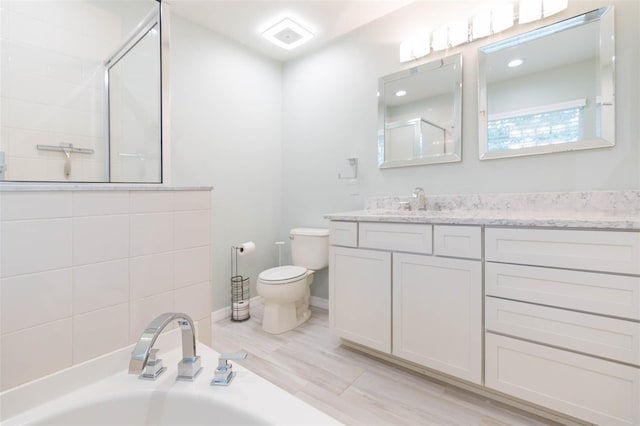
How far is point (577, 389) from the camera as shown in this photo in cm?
114

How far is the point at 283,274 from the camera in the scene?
2.15 metres

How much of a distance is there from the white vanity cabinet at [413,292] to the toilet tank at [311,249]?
19.2 inches

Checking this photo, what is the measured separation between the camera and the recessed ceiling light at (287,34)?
2.28 metres

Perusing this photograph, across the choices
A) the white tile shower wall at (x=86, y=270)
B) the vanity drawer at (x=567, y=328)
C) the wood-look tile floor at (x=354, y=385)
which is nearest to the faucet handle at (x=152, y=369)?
the white tile shower wall at (x=86, y=270)

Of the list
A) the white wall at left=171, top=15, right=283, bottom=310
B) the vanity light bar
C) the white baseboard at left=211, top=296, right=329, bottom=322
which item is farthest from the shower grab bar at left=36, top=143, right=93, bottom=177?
the vanity light bar

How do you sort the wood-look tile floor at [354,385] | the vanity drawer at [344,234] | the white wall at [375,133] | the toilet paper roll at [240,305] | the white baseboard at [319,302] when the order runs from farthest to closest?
the white baseboard at [319,302]
the toilet paper roll at [240,305]
the vanity drawer at [344,234]
the white wall at [375,133]
the wood-look tile floor at [354,385]

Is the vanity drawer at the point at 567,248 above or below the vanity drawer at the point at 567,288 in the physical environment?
above

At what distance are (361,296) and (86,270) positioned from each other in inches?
53.5

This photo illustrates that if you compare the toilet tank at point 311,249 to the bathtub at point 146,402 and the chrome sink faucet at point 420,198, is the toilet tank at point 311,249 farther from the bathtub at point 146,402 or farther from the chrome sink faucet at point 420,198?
the bathtub at point 146,402

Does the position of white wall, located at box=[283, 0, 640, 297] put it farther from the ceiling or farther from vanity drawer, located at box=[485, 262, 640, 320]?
vanity drawer, located at box=[485, 262, 640, 320]

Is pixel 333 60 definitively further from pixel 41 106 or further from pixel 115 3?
pixel 41 106

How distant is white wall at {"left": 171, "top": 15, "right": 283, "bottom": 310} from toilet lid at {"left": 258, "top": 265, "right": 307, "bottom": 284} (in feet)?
1.62

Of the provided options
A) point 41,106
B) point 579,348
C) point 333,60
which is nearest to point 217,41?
point 333,60

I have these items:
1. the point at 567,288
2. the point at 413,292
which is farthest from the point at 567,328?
the point at 413,292
